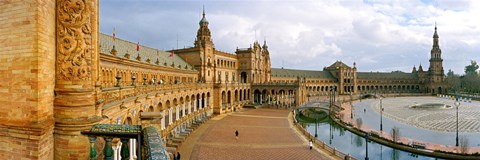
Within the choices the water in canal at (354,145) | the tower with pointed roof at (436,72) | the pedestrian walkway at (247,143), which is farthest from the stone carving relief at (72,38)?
the tower with pointed roof at (436,72)

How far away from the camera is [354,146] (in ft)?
120

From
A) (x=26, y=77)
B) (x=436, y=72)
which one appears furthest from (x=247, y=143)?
(x=436, y=72)

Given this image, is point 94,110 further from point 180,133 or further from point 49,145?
point 180,133

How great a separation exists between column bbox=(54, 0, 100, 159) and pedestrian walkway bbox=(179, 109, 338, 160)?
708 inches

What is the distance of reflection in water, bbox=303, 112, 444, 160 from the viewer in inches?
1257

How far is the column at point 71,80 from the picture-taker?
7.80 m

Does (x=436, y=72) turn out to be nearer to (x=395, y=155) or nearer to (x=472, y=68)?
(x=472, y=68)

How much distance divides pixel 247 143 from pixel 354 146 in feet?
53.3

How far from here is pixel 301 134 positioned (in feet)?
123

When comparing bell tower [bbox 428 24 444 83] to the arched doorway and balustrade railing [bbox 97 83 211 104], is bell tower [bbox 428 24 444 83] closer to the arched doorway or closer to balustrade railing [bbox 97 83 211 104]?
the arched doorway

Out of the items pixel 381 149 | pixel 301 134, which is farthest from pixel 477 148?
pixel 301 134

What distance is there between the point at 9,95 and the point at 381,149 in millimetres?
38211

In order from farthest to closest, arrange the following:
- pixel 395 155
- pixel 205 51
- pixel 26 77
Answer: pixel 205 51, pixel 395 155, pixel 26 77

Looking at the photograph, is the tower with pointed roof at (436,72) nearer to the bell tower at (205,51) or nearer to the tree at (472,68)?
the tree at (472,68)
